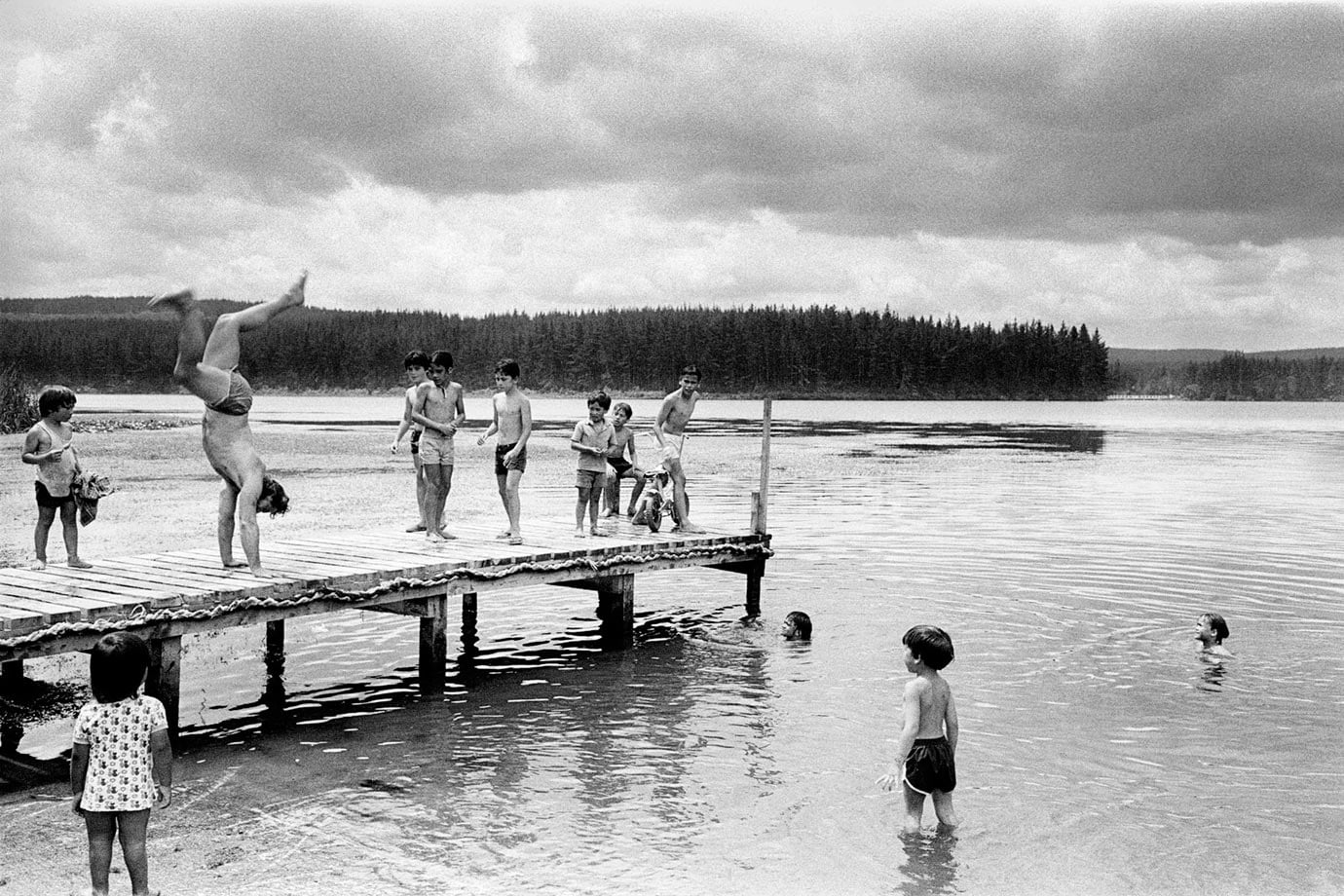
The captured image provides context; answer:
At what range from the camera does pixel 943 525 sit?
24.2m

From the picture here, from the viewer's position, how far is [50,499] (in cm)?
1047

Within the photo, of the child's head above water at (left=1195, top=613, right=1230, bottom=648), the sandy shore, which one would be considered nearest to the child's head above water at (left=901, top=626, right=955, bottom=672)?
the sandy shore

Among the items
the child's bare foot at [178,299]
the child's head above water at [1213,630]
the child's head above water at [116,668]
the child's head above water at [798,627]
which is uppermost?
the child's bare foot at [178,299]

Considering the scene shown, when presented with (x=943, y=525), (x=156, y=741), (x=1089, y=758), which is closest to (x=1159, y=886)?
(x=1089, y=758)

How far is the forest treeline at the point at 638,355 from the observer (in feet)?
471

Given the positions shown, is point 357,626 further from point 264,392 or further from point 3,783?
point 264,392

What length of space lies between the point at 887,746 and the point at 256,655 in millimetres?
6843

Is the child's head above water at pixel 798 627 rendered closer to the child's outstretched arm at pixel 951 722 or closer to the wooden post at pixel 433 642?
the wooden post at pixel 433 642

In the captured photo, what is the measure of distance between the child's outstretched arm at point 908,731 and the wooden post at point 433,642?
5567 mm

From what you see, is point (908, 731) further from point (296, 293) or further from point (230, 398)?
point (230, 398)

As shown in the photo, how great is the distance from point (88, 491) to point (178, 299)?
2.71m

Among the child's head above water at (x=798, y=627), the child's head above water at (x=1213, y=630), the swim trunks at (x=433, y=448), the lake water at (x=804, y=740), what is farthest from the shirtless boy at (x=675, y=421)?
the child's head above water at (x=1213, y=630)

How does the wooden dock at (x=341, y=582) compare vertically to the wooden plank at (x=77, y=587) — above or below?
below

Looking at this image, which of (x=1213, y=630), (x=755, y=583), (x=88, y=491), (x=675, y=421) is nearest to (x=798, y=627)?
(x=755, y=583)
